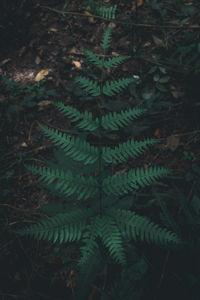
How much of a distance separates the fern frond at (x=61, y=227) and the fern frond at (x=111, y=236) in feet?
0.28

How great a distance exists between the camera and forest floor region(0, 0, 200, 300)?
→ 1.49 meters

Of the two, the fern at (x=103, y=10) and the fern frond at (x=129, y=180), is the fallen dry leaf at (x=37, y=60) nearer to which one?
the fern at (x=103, y=10)

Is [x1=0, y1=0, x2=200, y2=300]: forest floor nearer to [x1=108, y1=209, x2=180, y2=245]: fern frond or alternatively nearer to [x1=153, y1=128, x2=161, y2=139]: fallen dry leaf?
[x1=153, y1=128, x2=161, y2=139]: fallen dry leaf

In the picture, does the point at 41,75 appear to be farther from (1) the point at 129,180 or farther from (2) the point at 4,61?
(1) the point at 129,180

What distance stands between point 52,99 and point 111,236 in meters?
1.51

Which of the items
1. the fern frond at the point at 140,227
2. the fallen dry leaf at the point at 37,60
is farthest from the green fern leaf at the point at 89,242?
the fallen dry leaf at the point at 37,60

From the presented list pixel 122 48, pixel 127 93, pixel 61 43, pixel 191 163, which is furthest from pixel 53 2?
pixel 191 163

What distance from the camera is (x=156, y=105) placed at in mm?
1926

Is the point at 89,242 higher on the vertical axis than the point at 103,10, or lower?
lower

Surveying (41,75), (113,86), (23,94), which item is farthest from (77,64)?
(113,86)

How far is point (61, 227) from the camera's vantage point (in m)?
0.99

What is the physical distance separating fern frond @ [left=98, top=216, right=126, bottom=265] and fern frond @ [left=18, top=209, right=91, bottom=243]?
0.28ft

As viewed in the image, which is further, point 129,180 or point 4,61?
point 4,61

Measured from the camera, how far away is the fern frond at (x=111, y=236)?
942 mm
